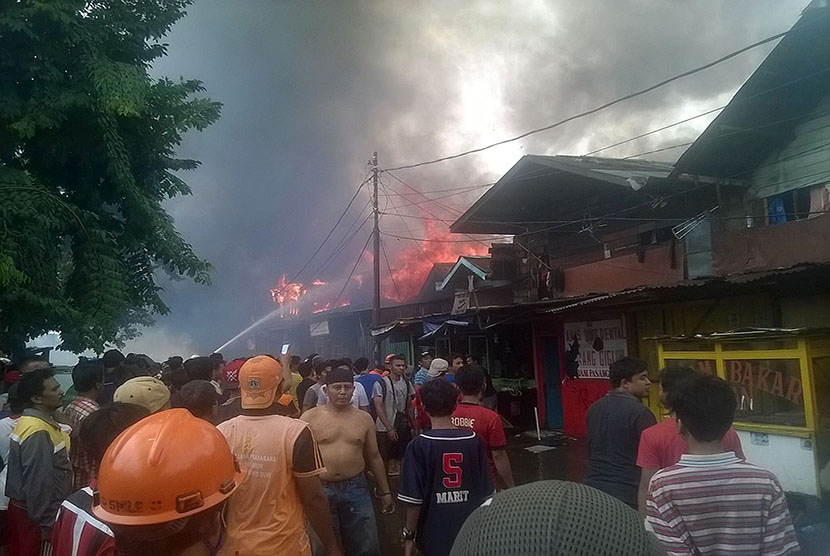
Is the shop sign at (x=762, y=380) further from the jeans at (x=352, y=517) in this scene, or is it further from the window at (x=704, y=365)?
the jeans at (x=352, y=517)

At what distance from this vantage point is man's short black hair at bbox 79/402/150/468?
250 cm

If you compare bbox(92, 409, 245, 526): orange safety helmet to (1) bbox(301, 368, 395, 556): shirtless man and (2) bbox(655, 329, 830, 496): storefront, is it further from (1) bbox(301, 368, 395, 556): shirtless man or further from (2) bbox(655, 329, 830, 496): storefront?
(2) bbox(655, 329, 830, 496): storefront

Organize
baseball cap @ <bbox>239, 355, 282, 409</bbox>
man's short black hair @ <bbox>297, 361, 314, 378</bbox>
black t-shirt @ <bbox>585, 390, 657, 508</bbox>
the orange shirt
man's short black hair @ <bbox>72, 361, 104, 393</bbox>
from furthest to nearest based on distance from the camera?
1. man's short black hair @ <bbox>297, 361, 314, 378</bbox>
2. man's short black hair @ <bbox>72, 361, 104, 393</bbox>
3. black t-shirt @ <bbox>585, 390, 657, 508</bbox>
4. baseball cap @ <bbox>239, 355, 282, 409</bbox>
5. the orange shirt

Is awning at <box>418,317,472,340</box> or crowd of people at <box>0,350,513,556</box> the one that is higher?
awning at <box>418,317,472,340</box>

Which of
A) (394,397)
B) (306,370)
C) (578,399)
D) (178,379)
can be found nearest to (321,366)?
(306,370)

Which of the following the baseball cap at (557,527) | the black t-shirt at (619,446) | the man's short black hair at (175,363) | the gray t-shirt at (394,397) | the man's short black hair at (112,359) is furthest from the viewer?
the gray t-shirt at (394,397)

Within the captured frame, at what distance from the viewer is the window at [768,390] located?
6.75m

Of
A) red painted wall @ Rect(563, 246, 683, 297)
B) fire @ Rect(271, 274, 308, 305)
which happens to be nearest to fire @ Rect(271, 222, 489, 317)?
fire @ Rect(271, 274, 308, 305)

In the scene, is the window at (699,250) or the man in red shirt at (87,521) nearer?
the man in red shirt at (87,521)

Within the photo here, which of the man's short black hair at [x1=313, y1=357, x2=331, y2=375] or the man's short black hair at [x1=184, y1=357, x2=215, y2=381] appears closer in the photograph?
the man's short black hair at [x1=184, y1=357, x2=215, y2=381]

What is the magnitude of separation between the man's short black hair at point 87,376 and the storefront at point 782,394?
5.99 meters

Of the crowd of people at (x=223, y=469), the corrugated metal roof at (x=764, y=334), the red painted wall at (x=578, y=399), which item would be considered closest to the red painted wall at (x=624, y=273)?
the red painted wall at (x=578, y=399)

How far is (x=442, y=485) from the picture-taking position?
11.4 feet

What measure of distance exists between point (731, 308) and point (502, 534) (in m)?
10.4
